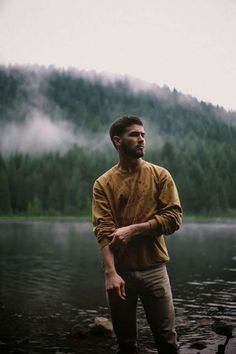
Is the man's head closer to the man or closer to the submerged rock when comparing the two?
the man

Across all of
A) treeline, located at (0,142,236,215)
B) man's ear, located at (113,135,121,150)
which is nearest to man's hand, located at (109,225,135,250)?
man's ear, located at (113,135,121,150)

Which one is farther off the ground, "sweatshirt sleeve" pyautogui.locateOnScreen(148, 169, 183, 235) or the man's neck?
the man's neck

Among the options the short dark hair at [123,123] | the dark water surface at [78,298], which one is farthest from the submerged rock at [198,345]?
the short dark hair at [123,123]

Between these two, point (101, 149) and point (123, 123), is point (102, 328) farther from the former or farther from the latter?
point (101, 149)

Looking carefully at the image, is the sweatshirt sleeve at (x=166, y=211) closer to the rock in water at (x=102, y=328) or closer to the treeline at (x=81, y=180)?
the rock in water at (x=102, y=328)

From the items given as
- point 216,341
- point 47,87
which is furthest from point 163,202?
point 47,87

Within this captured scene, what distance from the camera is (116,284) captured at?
7.97ft

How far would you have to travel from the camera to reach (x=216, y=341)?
5.55 m

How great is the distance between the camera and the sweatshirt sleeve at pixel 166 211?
2.45 metres

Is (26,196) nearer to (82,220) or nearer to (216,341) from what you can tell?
(82,220)

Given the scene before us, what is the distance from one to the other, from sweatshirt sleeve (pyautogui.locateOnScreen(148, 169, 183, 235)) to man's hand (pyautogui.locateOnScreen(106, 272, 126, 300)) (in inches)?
12.7

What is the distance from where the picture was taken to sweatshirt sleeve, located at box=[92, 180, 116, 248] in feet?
8.29

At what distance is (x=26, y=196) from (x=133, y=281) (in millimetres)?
58159

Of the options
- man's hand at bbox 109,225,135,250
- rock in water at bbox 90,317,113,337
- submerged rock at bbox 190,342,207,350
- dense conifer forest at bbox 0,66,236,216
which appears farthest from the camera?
dense conifer forest at bbox 0,66,236,216
